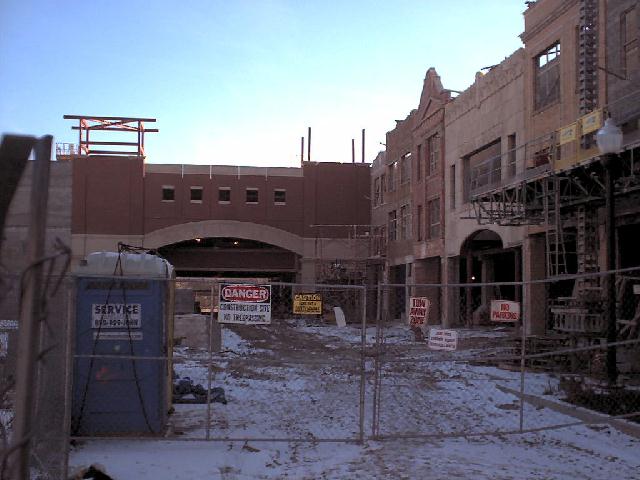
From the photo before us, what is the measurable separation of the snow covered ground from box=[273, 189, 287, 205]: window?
3935 centimetres

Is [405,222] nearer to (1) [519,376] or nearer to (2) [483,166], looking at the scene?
(2) [483,166]

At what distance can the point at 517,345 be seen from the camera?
18.3m

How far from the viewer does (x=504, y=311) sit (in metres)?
12.5

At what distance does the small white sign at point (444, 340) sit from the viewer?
9.37 m

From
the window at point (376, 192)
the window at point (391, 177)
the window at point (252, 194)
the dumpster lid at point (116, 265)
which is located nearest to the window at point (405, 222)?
the window at point (391, 177)

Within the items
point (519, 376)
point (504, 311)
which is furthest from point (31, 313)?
point (519, 376)

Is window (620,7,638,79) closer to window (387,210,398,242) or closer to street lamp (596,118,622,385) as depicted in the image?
street lamp (596,118,622,385)

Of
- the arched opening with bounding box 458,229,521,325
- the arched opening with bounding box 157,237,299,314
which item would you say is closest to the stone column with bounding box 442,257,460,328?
the arched opening with bounding box 458,229,521,325

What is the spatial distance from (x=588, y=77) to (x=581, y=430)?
14.0m

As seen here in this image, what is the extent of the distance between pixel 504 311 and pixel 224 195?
41842mm

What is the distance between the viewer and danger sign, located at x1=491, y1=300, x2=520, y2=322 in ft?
40.7

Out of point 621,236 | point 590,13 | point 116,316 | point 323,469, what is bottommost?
point 323,469

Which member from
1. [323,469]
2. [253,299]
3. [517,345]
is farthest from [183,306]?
[323,469]

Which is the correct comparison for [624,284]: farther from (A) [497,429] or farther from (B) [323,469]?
(B) [323,469]
